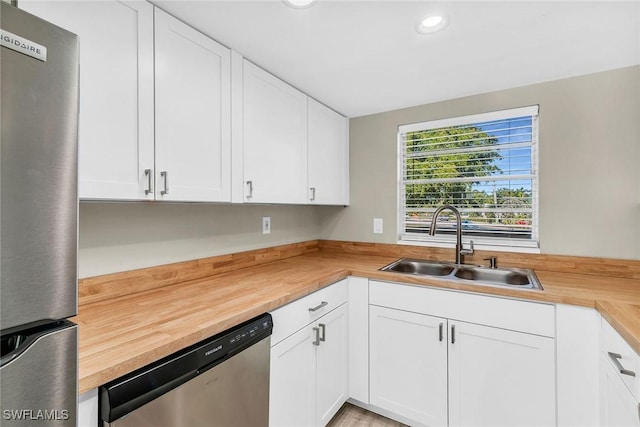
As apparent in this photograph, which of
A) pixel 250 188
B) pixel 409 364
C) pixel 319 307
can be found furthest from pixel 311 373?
pixel 250 188

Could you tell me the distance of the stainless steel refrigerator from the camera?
48cm

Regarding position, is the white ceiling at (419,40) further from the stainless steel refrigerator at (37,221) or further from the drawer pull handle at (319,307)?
the drawer pull handle at (319,307)

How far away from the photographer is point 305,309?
1539 mm

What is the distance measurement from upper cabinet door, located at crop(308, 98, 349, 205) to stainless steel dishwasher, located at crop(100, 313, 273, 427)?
3.92 feet

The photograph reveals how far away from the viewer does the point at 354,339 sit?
1.94 metres

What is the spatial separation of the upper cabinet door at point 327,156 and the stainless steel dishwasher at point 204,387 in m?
1.20

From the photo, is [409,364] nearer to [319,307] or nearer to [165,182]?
[319,307]

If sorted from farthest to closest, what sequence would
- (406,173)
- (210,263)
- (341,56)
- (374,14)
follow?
1. (406,173)
2. (210,263)
3. (341,56)
4. (374,14)

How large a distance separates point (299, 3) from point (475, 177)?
1722 millimetres

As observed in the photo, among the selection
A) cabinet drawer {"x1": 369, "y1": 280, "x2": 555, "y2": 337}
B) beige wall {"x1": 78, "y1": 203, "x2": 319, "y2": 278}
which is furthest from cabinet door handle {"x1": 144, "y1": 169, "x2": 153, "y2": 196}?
cabinet drawer {"x1": 369, "y1": 280, "x2": 555, "y2": 337}

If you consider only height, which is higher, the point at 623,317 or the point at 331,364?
the point at 623,317

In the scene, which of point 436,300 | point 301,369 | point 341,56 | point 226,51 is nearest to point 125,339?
point 301,369

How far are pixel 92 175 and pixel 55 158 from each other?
57 centimetres

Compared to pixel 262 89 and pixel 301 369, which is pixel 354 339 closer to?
pixel 301 369
